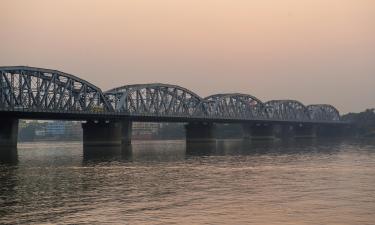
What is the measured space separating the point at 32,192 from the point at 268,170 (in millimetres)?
27916

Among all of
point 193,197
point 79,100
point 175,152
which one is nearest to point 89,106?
point 79,100

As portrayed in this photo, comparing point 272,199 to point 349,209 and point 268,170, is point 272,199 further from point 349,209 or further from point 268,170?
point 268,170

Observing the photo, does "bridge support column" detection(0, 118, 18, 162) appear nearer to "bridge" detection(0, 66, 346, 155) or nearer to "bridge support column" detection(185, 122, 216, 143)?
"bridge" detection(0, 66, 346, 155)

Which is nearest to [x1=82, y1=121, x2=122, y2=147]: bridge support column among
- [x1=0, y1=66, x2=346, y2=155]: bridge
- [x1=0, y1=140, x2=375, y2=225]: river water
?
[x1=0, y1=66, x2=346, y2=155]: bridge

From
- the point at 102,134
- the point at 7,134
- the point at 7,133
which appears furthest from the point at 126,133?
the point at 7,134

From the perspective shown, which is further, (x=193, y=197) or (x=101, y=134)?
(x=101, y=134)

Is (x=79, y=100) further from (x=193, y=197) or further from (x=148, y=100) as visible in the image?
(x=193, y=197)

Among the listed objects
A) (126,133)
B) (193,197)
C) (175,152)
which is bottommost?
(175,152)

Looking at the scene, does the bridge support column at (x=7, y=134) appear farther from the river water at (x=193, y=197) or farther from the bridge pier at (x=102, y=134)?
the river water at (x=193, y=197)

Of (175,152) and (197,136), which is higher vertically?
(197,136)

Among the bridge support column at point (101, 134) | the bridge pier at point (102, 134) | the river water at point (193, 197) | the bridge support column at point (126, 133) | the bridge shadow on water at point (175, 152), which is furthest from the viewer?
the bridge support column at point (126, 133)

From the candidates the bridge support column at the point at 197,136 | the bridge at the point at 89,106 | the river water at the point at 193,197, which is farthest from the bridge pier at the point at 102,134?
the river water at the point at 193,197

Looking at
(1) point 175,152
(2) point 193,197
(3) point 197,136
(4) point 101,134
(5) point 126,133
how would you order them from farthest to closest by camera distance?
(3) point 197,136 → (5) point 126,133 → (4) point 101,134 → (1) point 175,152 → (2) point 193,197

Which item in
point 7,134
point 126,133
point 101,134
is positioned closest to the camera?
point 7,134
